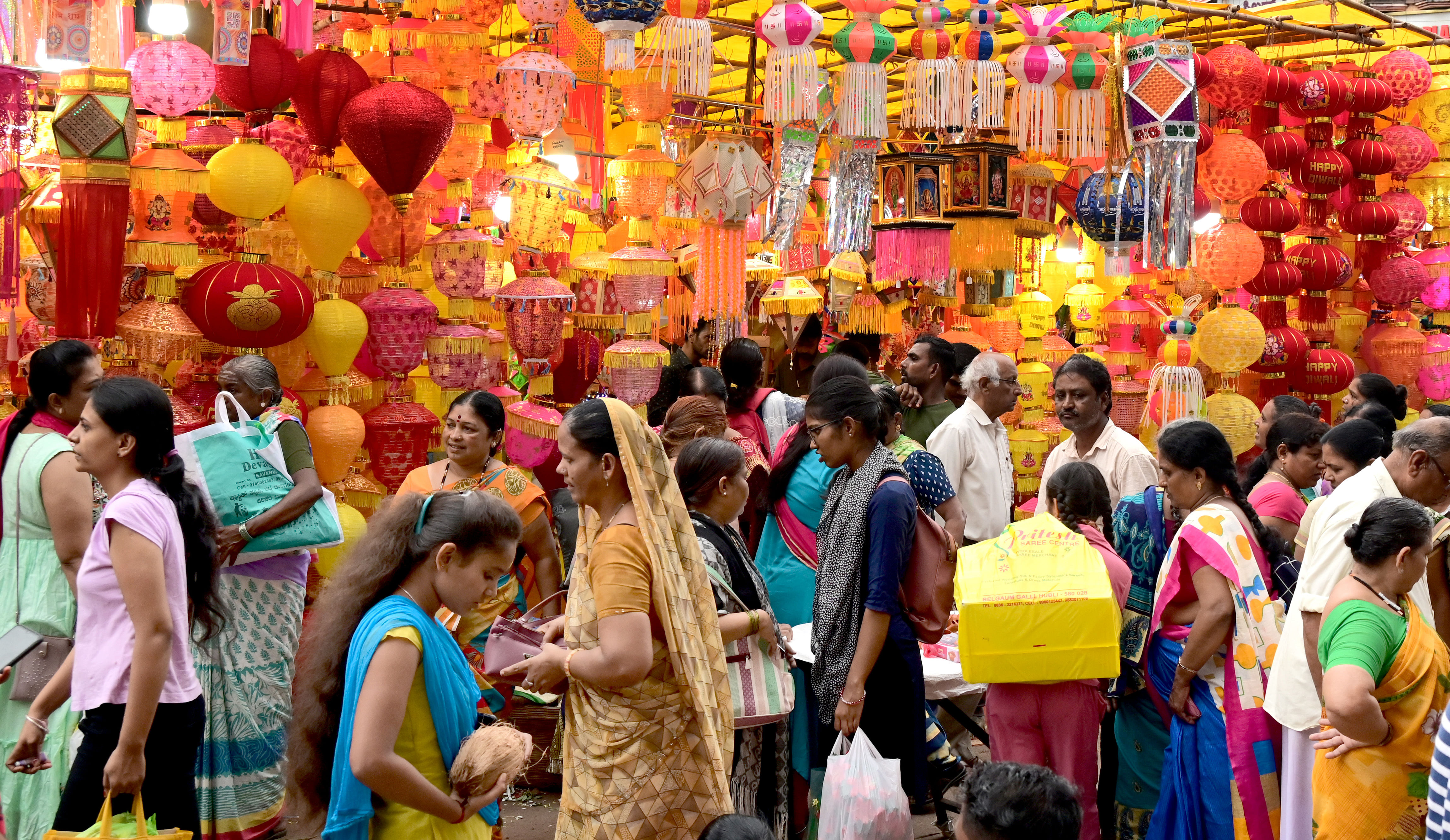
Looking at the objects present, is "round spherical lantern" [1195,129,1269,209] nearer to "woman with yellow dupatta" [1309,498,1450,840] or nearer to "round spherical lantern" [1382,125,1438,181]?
"round spherical lantern" [1382,125,1438,181]

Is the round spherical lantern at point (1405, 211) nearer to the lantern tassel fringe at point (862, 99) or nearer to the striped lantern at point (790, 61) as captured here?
the lantern tassel fringe at point (862, 99)

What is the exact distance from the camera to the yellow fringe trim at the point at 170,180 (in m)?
3.96

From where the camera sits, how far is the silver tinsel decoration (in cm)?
502

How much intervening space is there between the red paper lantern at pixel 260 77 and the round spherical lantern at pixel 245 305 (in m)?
0.56

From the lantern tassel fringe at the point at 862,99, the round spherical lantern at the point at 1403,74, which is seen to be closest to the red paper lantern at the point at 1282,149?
the round spherical lantern at the point at 1403,74

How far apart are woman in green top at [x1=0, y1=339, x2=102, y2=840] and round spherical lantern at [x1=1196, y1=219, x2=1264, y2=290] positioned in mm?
4745

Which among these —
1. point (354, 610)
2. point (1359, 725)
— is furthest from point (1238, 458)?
point (354, 610)

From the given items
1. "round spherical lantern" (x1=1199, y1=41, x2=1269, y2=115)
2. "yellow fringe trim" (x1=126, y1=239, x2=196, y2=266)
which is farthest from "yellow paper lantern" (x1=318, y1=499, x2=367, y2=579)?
"round spherical lantern" (x1=1199, y1=41, x2=1269, y2=115)

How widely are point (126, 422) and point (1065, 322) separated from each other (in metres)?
8.06

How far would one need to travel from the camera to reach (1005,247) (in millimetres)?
5348

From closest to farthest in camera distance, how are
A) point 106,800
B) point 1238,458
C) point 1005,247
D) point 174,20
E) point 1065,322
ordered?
1. point 106,800
2. point 174,20
3. point 1005,247
4. point 1238,458
5. point 1065,322

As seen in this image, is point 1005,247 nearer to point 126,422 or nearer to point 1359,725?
point 1359,725

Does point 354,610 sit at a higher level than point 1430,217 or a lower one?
lower

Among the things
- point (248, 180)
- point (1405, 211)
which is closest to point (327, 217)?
point (248, 180)
